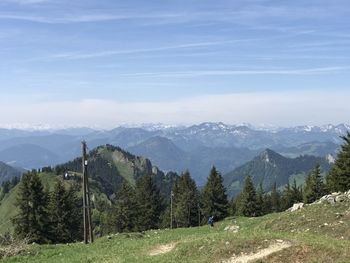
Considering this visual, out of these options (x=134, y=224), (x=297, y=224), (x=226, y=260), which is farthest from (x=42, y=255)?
(x=134, y=224)

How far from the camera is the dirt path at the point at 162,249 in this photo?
29.9m

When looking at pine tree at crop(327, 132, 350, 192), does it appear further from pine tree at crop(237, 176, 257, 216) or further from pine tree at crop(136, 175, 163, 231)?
pine tree at crop(136, 175, 163, 231)

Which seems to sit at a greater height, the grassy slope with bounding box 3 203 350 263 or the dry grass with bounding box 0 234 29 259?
the grassy slope with bounding box 3 203 350 263

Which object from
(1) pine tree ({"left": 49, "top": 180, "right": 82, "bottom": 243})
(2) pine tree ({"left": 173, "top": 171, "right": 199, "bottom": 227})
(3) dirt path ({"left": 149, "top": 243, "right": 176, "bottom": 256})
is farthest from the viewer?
(2) pine tree ({"left": 173, "top": 171, "right": 199, "bottom": 227})

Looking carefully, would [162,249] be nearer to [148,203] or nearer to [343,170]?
[343,170]

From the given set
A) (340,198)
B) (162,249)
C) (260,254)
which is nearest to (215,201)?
(340,198)

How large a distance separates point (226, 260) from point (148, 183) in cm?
8339

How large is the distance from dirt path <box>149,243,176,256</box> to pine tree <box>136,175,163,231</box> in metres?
68.3

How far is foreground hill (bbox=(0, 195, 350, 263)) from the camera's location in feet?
77.4

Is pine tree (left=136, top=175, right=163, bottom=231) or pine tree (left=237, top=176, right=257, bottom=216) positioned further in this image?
pine tree (left=237, top=176, right=257, bottom=216)

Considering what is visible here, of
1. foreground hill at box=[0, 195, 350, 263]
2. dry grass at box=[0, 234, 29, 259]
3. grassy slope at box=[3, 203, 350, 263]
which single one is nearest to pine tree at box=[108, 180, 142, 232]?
grassy slope at box=[3, 203, 350, 263]

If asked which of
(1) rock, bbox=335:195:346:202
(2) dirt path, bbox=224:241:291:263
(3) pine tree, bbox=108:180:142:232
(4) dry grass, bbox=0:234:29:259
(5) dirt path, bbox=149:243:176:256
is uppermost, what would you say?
(2) dirt path, bbox=224:241:291:263

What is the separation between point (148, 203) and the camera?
102438 millimetres

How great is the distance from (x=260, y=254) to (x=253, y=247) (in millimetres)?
1336
